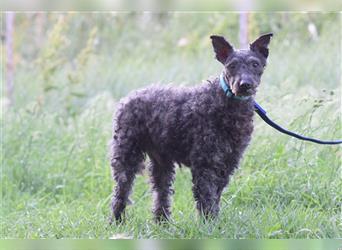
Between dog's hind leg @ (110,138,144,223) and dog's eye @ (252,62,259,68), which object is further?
dog's hind leg @ (110,138,144,223)

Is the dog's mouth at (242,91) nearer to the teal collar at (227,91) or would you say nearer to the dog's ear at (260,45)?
the teal collar at (227,91)

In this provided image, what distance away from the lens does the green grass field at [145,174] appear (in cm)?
582

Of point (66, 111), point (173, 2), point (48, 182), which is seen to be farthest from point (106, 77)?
point (173, 2)

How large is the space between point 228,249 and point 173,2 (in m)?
1.61

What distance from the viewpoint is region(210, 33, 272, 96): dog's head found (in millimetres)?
4969

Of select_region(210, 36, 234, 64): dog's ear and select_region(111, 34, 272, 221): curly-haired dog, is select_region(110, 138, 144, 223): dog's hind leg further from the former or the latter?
select_region(210, 36, 234, 64): dog's ear

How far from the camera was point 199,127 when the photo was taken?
5.44 m

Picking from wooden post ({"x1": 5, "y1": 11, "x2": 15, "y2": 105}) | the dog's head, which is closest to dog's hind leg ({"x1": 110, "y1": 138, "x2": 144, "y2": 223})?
the dog's head

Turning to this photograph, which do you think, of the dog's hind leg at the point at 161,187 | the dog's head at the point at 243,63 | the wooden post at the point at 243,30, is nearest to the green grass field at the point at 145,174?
the dog's hind leg at the point at 161,187

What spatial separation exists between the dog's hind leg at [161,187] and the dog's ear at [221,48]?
1284 millimetres

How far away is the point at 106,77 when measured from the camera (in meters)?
10.8

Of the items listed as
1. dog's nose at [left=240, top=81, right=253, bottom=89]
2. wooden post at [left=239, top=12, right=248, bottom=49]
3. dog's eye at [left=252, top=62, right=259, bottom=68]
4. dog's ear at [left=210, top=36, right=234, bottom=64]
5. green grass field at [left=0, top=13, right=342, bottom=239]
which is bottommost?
green grass field at [left=0, top=13, right=342, bottom=239]

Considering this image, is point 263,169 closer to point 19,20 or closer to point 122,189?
point 122,189

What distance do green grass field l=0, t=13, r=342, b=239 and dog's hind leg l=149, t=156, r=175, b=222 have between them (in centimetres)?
13
